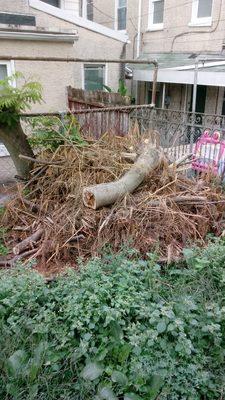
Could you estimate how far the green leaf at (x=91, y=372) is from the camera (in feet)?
7.45

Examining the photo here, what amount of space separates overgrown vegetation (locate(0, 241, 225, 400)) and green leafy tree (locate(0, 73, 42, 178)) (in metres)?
2.34

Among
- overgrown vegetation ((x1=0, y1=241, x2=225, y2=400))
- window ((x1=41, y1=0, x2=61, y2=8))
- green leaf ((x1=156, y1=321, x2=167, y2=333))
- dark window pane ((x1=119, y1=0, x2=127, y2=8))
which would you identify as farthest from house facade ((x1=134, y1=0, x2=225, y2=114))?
green leaf ((x1=156, y1=321, x2=167, y2=333))

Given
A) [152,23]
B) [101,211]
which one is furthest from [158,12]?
[101,211]

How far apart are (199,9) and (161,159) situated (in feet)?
28.3

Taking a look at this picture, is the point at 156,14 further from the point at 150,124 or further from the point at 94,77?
the point at 150,124

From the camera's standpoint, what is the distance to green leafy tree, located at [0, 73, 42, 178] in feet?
14.5

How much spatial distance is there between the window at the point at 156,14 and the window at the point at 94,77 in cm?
366

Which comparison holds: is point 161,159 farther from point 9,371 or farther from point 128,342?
point 9,371

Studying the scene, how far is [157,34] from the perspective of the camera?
42.5 ft

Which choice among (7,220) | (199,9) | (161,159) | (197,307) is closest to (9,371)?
(197,307)

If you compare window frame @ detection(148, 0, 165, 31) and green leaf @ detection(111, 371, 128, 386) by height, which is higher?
window frame @ detection(148, 0, 165, 31)

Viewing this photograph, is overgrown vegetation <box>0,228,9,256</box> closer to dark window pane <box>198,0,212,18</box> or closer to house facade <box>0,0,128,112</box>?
house facade <box>0,0,128,112</box>

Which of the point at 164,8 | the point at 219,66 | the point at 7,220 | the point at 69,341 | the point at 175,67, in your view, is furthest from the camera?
the point at 164,8

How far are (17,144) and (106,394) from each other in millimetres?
3652
